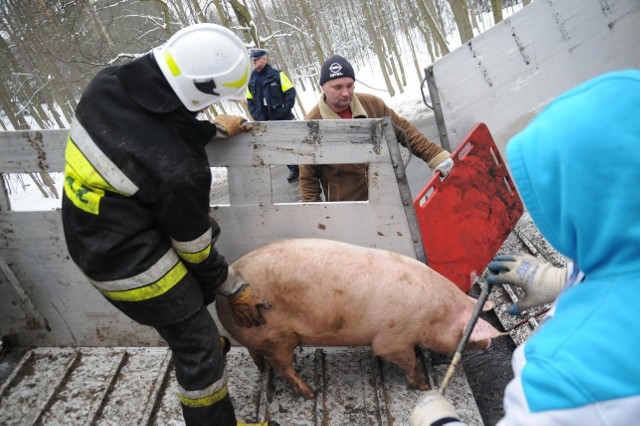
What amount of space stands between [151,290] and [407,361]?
1501 millimetres

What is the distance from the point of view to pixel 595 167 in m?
Answer: 0.88

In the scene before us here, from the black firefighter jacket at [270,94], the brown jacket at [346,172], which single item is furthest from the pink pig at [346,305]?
the black firefighter jacket at [270,94]

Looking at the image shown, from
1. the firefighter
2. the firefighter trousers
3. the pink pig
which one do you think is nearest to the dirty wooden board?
the pink pig

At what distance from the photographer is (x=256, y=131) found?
2.71 metres

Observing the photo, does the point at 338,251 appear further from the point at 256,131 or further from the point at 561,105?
the point at 561,105

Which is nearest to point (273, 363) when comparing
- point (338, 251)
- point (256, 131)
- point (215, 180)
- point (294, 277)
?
point (294, 277)

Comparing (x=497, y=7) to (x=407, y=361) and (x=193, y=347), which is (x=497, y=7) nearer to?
(x=407, y=361)

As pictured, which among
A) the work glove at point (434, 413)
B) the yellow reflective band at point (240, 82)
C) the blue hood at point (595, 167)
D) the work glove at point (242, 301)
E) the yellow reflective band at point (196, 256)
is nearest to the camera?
the blue hood at point (595, 167)

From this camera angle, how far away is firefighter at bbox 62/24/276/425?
1.93 metres

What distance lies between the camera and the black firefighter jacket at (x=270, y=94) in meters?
6.81

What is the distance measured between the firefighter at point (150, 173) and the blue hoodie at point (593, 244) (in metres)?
1.42

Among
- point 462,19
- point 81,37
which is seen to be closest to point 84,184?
point 462,19

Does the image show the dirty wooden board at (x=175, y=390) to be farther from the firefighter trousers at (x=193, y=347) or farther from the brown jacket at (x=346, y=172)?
the brown jacket at (x=346, y=172)

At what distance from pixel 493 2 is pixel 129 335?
8813mm
